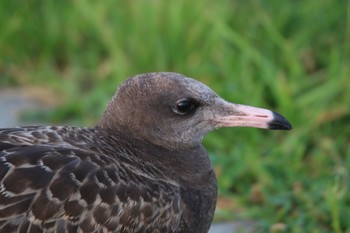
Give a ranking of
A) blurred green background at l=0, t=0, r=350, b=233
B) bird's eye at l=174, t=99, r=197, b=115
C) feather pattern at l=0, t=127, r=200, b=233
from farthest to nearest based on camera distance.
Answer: blurred green background at l=0, t=0, r=350, b=233 < bird's eye at l=174, t=99, r=197, b=115 < feather pattern at l=0, t=127, r=200, b=233

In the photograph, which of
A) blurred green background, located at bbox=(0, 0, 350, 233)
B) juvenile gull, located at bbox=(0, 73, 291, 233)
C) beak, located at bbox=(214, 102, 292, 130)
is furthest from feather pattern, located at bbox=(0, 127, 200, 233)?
blurred green background, located at bbox=(0, 0, 350, 233)

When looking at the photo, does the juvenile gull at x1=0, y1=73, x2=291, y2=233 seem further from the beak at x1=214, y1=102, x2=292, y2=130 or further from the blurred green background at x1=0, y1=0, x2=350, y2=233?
the blurred green background at x1=0, y1=0, x2=350, y2=233

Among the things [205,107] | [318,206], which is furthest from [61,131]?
[318,206]

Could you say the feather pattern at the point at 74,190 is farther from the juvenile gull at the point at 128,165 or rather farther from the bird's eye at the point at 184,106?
the bird's eye at the point at 184,106

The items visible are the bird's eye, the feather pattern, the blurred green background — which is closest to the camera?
the feather pattern

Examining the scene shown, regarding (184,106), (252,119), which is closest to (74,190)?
(184,106)

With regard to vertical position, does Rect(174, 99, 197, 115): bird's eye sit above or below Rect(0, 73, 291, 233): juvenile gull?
above

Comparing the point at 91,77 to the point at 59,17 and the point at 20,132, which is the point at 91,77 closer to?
the point at 59,17

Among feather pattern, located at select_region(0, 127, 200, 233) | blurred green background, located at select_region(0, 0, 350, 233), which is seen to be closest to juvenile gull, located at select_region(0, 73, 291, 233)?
feather pattern, located at select_region(0, 127, 200, 233)

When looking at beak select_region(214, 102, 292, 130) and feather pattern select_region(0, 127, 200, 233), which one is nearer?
feather pattern select_region(0, 127, 200, 233)
